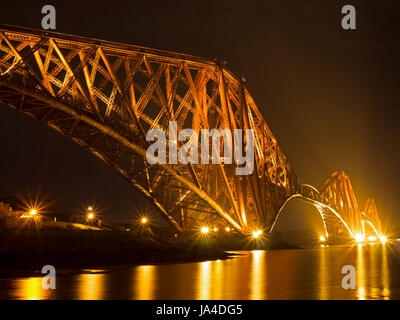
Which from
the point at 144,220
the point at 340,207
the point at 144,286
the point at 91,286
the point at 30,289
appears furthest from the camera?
the point at 340,207

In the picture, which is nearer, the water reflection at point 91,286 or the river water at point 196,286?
the water reflection at point 91,286

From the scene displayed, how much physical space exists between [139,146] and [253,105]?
17.9 meters

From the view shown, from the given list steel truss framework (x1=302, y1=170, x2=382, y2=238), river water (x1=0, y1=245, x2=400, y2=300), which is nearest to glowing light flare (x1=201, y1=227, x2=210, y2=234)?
river water (x1=0, y1=245, x2=400, y2=300)

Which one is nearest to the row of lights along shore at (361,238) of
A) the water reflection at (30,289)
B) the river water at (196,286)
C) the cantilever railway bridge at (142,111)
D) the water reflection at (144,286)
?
the cantilever railway bridge at (142,111)

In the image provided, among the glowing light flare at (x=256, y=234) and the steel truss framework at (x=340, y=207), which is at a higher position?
the steel truss framework at (x=340, y=207)

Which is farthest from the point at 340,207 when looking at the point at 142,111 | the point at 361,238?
the point at 142,111

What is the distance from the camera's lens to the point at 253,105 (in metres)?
50.6

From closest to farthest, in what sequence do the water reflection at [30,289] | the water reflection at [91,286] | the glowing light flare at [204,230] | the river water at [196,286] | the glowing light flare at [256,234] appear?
the water reflection at [30,289]
the water reflection at [91,286]
the river water at [196,286]
the glowing light flare at [256,234]
the glowing light flare at [204,230]

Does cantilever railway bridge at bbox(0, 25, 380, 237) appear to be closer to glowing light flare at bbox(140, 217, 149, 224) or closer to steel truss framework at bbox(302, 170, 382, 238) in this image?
glowing light flare at bbox(140, 217, 149, 224)

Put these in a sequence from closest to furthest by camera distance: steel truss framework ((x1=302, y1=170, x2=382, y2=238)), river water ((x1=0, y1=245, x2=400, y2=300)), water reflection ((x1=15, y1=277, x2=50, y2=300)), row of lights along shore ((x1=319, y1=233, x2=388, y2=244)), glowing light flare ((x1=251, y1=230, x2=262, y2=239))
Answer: water reflection ((x1=15, y1=277, x2=50, y2=300)) < river water ((x1=0, y1=245, x2=400, y2=300)) < glowing light flare ((x1=251, y1=230, x2=262, y2=239)) < steel truss framework ((x1=302, y1=170, x2=382, y2=238)) < row of lights along shore ((x1=319, y1=233, x2=388, y2=244))

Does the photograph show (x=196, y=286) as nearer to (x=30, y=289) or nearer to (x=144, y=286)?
(x=144, y=286)

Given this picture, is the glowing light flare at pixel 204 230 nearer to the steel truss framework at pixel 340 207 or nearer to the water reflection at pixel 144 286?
the water reflection at pixel 144 286
